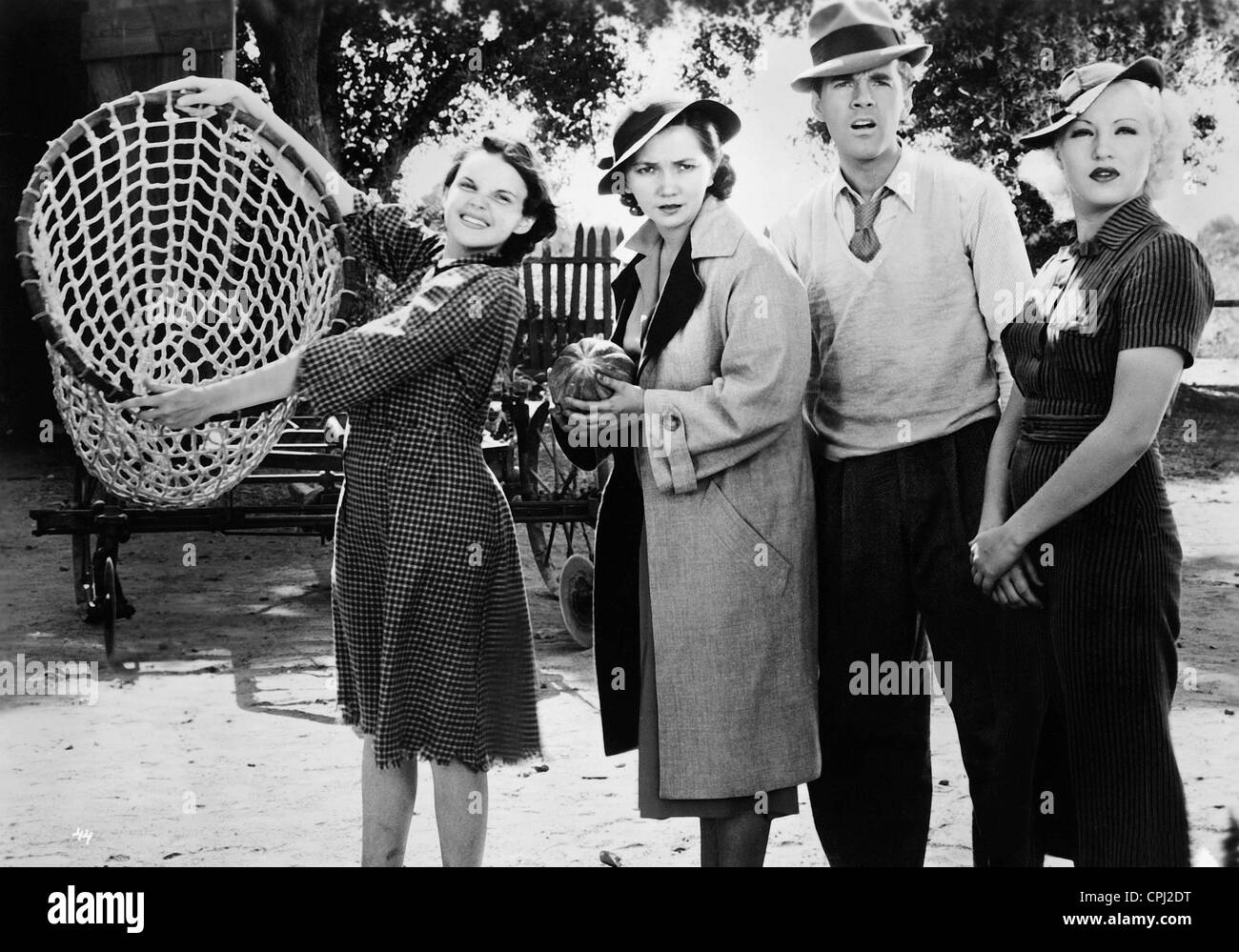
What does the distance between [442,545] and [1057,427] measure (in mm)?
1303

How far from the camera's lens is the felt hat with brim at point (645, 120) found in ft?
9.21

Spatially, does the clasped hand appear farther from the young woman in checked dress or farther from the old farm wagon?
the old farm wagon

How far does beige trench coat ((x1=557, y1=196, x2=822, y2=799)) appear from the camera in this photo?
2.78m

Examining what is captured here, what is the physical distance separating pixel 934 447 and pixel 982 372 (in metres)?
0.20

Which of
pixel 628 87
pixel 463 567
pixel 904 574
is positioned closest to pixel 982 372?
pixel 904 574

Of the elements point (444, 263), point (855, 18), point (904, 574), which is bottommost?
point (904, 574)

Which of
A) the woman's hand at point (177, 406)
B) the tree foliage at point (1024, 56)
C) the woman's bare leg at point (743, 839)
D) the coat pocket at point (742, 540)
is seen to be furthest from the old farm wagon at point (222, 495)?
the tree foliage at point (1024, 56)

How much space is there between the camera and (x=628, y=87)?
899cm

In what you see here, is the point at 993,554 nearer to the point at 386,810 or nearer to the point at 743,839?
the point at 743,839

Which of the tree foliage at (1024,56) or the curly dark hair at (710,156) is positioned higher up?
the tree foliage at (1024,56)

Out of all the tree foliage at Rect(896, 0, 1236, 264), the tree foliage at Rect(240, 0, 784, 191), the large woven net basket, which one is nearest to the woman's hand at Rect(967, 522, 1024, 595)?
the large woven net basket

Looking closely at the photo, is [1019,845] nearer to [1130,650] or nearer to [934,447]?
[1130,650]

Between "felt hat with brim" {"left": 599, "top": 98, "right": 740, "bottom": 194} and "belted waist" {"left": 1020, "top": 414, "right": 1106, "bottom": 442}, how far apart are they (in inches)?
36.9

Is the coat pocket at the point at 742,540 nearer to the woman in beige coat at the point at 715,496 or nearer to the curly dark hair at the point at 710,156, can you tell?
the woman in beige coat at the point at 715,496
